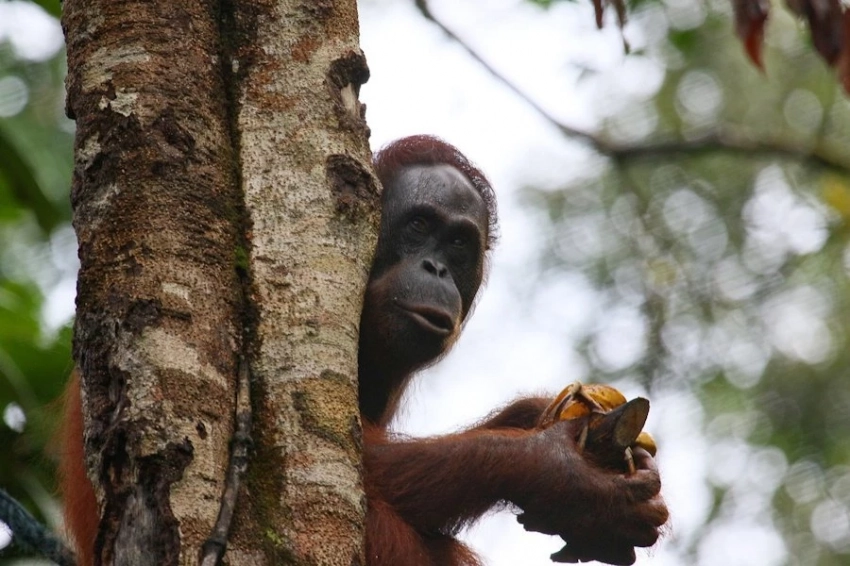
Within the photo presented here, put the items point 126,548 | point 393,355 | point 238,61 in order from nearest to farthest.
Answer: point 126,548
point 238,61
point 393,355

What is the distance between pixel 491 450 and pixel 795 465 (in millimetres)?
10234

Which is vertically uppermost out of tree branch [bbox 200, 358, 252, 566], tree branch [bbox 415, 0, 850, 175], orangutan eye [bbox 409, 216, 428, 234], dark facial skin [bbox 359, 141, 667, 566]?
tree branch [bbox 415, 0, 850, 175]

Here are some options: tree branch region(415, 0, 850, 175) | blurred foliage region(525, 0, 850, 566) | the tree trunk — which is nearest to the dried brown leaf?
the tree trunk

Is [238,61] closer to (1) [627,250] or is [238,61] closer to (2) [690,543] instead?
(1) [627,250]

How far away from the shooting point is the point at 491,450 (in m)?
4.41

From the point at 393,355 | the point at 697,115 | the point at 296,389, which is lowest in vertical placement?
the point at 296,389

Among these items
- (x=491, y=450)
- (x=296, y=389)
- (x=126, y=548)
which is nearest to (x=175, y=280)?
(x=296, y=389)

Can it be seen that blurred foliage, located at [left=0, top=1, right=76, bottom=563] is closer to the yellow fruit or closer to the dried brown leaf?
the yellow fruit

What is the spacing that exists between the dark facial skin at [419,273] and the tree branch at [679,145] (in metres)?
1.76

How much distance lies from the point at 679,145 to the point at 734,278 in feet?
19.0

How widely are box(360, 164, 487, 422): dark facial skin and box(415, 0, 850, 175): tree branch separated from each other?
176 centimetres

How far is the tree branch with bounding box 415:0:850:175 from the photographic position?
7.21m

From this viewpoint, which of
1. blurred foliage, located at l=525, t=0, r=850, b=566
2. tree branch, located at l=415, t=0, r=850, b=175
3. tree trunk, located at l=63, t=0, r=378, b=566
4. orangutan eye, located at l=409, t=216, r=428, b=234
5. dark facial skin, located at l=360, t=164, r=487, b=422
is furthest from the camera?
blurred foliage, located at l=525, t=0, r=850, b=566

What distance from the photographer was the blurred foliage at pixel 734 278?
12867mm
